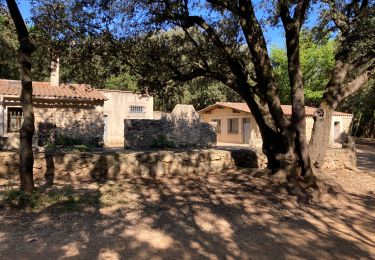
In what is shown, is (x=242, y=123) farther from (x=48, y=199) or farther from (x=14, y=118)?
(x=48, y=199)

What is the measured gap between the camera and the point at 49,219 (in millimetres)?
5906

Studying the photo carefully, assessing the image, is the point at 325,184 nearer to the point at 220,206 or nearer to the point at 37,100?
the point at 220,206

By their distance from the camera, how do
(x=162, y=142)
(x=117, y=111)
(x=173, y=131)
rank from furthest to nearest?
(x=117, y=111) → (x=173, y=131) → (x=162, y=142)

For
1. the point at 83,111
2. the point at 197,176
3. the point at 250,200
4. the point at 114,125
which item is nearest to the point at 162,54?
the point at 197,176

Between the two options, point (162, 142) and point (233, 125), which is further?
point (233, 125)

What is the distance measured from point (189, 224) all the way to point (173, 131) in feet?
51.3

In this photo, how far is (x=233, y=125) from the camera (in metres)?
31.0

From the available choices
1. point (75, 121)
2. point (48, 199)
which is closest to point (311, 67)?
point (75, 121)

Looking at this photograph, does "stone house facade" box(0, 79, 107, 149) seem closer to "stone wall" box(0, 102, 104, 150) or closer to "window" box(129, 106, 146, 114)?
"stone wall" box(0, 102, 104, 150)

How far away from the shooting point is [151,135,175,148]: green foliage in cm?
1966

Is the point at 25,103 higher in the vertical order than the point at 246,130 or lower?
higher

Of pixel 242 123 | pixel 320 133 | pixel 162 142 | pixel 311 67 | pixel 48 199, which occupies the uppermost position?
pixel 311 67

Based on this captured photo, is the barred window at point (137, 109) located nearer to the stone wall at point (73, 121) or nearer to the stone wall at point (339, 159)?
the stone wall at point (73, 121)

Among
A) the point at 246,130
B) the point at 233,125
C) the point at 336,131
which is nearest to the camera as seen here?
the point at 246,130
